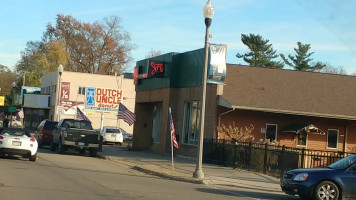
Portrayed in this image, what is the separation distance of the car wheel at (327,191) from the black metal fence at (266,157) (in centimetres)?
659

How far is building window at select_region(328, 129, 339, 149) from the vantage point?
30.2 metres

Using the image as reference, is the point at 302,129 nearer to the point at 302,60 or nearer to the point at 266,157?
the point at 266,157

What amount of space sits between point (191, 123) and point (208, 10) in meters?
12.2

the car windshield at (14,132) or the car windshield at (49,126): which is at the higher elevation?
the car windshield at (49,126)

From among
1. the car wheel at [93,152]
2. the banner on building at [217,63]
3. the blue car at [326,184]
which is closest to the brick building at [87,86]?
the car wheel at [93,152]

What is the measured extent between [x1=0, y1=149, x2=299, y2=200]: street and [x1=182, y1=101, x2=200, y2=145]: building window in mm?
9974

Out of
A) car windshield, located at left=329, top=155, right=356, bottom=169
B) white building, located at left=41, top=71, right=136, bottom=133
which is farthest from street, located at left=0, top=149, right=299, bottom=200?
white building, located at left=41, top=71, right=136, bottom=133

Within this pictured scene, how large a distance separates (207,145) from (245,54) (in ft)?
146

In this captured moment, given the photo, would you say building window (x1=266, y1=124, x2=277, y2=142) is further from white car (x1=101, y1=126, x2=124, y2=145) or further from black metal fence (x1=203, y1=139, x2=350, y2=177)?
white car (x1=101, y1=126, x2=124, y2=145)

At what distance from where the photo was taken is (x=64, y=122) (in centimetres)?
2964

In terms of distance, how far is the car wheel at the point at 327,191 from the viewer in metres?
14.1

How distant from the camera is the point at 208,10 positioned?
18.8 metres

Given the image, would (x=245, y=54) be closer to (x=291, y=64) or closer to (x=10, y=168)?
(x=291, y=64)

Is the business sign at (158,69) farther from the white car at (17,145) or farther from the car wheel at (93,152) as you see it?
the white car at (17,145)
